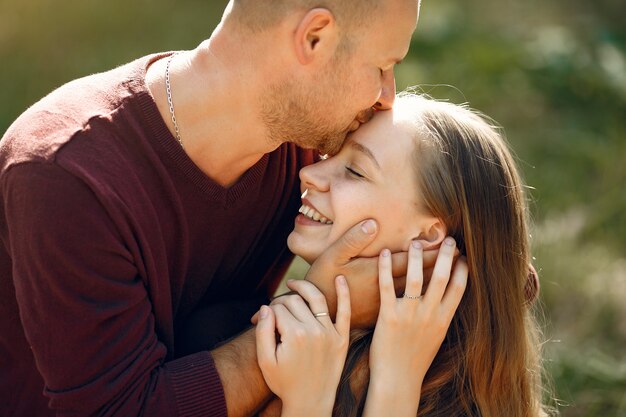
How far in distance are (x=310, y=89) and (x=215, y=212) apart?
0.55 m

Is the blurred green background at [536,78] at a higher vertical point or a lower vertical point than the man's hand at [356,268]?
lower

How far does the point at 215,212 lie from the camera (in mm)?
3082

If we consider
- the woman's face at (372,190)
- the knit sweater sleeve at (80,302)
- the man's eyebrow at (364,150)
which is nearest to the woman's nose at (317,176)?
the woman's face at (372,190)

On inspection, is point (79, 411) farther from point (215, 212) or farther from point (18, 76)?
point (18, 76)

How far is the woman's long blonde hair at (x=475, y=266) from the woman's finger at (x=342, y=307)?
0.48ft

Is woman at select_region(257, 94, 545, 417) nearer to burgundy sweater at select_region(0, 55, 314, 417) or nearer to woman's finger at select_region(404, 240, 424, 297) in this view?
woman's finger at select_region(404, 240, 424, 297)

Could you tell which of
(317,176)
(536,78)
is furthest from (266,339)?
(536,78)

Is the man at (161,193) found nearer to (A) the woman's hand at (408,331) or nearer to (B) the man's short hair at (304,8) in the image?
(B) the man's short hair at (304,8)

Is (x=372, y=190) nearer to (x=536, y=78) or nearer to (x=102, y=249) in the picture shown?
(x=102, y=249)

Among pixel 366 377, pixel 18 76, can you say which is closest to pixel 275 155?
pixel 366 377

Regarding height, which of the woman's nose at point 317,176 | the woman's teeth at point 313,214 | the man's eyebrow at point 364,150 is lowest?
the woman's teeth at point 313,214

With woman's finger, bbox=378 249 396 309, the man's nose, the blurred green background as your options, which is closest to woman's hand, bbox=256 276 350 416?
woman's finger, bbox=378 249 396 309

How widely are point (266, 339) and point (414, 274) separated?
543mm

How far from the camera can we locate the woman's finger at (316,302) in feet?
9.52
